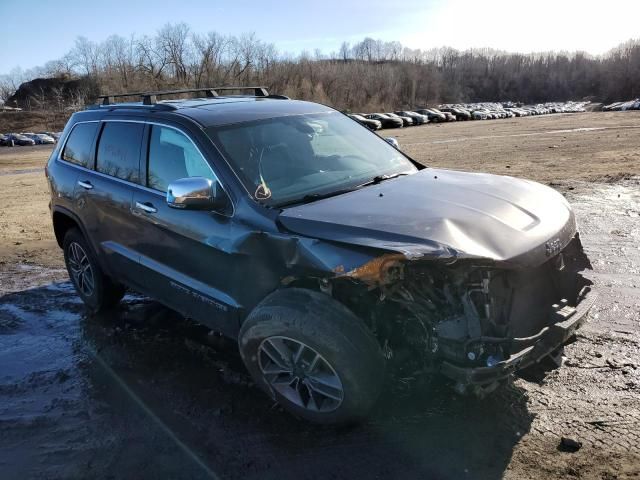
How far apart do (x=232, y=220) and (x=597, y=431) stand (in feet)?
8.07

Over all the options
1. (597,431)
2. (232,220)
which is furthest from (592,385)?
(232,220)

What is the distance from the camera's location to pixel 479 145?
2022 cm

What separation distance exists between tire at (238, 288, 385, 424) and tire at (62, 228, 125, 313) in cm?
228

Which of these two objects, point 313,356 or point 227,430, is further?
point 227,430

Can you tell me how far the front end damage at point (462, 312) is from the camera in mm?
2748

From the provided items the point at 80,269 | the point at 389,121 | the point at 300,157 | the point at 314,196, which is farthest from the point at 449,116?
the point at 314,196

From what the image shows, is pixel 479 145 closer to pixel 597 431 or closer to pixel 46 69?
pixel 597 431

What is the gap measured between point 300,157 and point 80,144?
2495mm

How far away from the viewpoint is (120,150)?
4445 mm

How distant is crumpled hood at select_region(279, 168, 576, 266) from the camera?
278 centimetres

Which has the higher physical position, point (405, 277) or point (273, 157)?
point (273, 157)

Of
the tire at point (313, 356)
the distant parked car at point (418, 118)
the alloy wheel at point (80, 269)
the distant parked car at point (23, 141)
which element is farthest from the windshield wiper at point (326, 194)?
the distant parked car at point (23, 141)

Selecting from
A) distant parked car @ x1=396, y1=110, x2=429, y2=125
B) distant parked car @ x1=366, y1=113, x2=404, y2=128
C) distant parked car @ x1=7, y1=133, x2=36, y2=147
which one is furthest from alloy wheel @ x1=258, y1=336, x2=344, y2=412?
distant parked car @ x1=396, y1=110, x2=429, y2=125

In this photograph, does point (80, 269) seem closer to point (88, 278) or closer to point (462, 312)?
point (88, 278)
